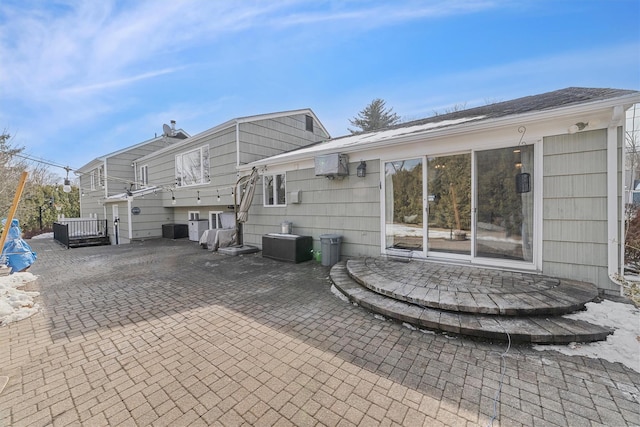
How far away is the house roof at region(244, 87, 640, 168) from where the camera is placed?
3.73 metres

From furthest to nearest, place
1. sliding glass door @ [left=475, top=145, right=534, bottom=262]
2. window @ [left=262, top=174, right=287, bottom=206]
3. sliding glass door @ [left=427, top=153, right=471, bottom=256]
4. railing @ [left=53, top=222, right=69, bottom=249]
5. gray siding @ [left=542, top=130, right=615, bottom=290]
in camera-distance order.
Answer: railing @ [left=53, top=222, right=69, bottom=249]
window @ [left=262, top=174, right=287, bottom=206]
sliding glass door @ [left=427, top=153, right=471, bottom=256]
sliding glass door @ [left=475, top=145, right=534, bottom=262]
gray siding @ [left=542, top=130, right=615, bottom=290]

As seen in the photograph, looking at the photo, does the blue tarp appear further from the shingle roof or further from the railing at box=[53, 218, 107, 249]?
the railing at box=[53, 218, 107, 249]

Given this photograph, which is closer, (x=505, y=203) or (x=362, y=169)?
(x=505, y=203)

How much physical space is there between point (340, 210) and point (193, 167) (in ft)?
24.7

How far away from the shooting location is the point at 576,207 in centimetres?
376

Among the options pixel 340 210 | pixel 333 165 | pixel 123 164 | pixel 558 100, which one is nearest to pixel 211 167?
pixel 333 165

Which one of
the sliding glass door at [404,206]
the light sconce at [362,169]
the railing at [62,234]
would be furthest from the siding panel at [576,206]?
the railing at [62,234]

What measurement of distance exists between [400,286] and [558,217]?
271 centimetres

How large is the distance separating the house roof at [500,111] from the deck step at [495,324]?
2.90 metres

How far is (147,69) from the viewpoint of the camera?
8.09m

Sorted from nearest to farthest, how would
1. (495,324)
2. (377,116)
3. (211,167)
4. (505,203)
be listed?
1. (495,324)
2. (505,203)
3. (211,167)
4. (377,116)

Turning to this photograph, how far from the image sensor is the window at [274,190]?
25.4 ft

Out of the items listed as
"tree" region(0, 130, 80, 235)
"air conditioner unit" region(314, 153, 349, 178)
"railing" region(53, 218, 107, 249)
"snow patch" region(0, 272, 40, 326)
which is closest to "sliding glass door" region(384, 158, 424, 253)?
"air conditioner unit" region(314, 153, 349, 178)

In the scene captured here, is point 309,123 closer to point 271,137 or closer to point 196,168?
point 271,137
